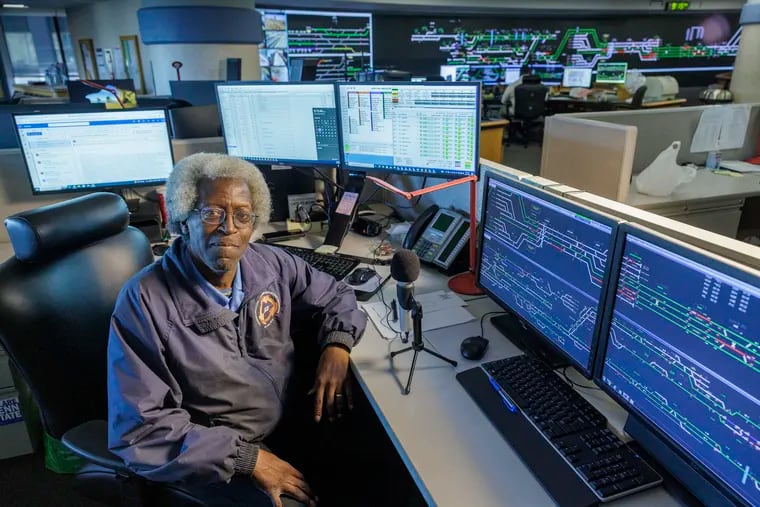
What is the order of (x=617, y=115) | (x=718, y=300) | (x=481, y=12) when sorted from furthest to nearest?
(x=481, y=12) < (x=617, y=115) < (x=718, y=300)

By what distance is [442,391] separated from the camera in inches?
45.0

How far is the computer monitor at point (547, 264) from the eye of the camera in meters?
1.00

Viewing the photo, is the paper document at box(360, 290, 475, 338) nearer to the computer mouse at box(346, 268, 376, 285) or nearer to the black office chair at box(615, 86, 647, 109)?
the computer mouse at box(346, 268, 376, 285)

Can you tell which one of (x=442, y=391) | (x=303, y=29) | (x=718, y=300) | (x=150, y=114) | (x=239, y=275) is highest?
(x=303, y=29)

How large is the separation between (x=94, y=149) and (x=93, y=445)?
1.34 metres

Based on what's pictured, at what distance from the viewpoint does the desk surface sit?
2338mm

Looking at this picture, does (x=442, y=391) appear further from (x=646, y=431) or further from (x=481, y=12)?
(x=481, y=12)

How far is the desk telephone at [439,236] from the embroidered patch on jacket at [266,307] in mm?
624

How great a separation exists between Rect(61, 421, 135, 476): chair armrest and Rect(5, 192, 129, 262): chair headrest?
43 cm

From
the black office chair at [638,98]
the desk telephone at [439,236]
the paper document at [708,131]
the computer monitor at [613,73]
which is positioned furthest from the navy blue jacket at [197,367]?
the computer monitor at [613,73]

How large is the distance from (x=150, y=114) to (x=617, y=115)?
7.51 ft

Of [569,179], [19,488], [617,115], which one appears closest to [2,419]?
[19,488]

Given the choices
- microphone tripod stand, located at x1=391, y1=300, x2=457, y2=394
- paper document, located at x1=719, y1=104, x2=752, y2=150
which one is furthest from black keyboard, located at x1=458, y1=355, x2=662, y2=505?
paper document, located at x1=719, y1=104, x2=752, y2=150

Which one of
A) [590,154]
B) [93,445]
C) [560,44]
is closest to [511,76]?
[560,44]
